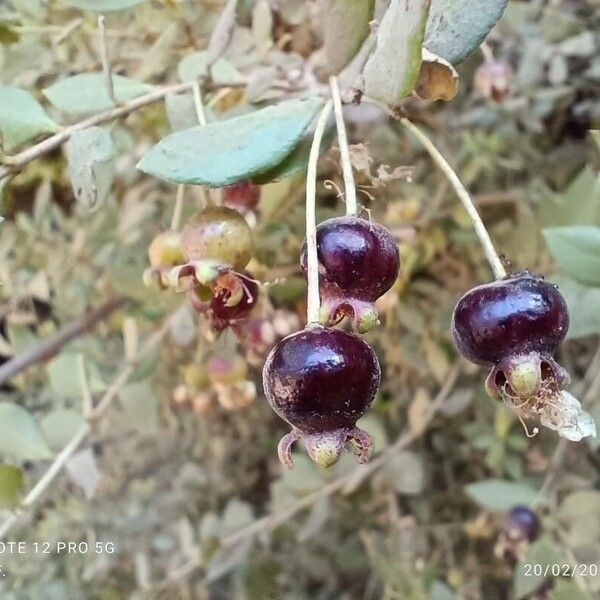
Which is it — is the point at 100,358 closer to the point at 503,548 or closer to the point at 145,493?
the point at 145,493

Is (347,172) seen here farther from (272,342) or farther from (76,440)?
(76,440)

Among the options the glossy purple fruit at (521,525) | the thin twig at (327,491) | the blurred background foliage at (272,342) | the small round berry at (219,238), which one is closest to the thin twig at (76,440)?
the blurred background foliage at (272,342)

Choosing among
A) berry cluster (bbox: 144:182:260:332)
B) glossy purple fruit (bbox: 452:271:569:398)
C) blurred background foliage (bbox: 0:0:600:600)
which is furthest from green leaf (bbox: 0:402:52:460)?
glossy purple fruit (bbox: 452:271:569:398)

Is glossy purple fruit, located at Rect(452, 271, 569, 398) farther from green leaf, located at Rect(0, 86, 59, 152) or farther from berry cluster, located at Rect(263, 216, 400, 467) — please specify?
green leaf, located at Rect(0, 86, 59, 152)

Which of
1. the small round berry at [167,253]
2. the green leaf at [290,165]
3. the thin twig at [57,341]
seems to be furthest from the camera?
the thin twig at [57,341]

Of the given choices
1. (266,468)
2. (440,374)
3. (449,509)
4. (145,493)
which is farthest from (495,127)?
(145,493)

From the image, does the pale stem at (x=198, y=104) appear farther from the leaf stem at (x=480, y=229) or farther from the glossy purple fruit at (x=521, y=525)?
the glossy purple fruit at (x=521, y=525)

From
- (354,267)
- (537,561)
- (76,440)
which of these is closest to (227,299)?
(354,267)
